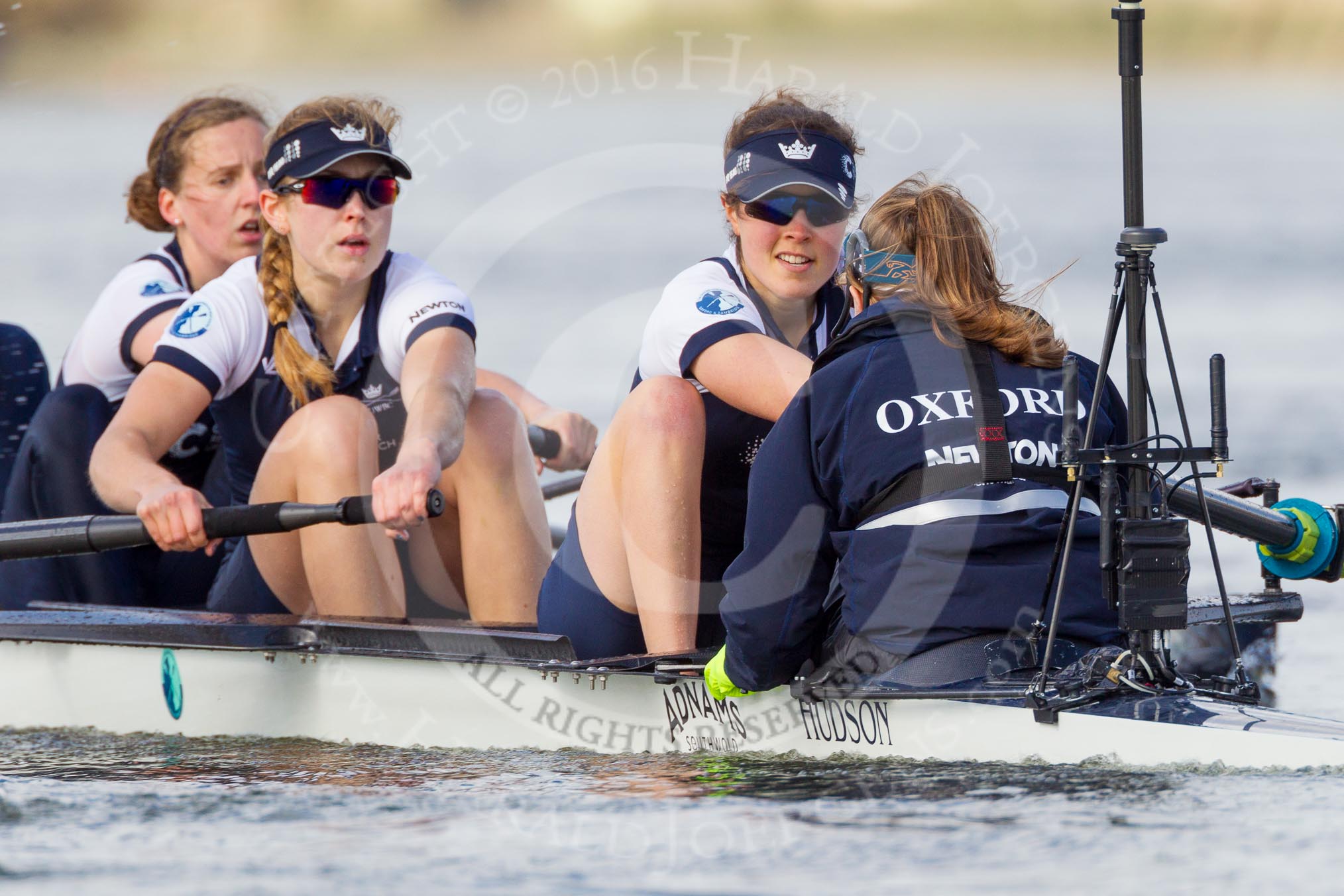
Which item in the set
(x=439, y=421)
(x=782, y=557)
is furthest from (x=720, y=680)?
(x=439, y=421)

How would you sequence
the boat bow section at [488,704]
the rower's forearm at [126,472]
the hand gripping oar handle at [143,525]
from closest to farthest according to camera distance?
1. the boat bow section at [488,704]
2. the hand gripping oar handle at [143,525]
3. the rower's forearm at [126,472]

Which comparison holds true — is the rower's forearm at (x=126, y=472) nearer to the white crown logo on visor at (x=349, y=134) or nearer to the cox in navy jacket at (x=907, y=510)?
the white crown logo on visor at (x=349, y=134)

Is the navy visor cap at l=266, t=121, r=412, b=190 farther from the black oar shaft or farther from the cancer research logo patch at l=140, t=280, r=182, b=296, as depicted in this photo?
the black oar shaft

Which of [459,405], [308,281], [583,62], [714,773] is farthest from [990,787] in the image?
[583,62]

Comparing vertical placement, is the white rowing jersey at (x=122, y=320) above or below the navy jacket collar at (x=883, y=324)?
above

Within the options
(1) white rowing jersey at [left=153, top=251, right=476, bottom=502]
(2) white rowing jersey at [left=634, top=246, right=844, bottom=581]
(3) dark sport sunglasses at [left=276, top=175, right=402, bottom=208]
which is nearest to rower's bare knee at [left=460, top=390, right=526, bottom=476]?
(1) white rowing jersey at [left=153, top=251, right=476, bottom=502]

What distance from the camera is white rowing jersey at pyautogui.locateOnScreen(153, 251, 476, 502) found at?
165 inches

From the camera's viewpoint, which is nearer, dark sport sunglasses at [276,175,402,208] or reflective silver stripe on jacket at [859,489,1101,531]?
reflective silver stripe on jacket at [859,489,1101,531]

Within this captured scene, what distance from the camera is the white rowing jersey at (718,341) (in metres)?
3.64

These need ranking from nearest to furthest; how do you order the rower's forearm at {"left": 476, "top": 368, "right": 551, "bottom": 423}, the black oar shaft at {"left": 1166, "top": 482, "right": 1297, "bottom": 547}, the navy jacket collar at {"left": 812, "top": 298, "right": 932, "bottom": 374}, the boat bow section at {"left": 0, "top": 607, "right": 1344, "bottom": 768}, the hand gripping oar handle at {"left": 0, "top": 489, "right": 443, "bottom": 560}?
the boat bow section at {"left": 0, "top": 607, "right": 1344, "bottom": 768}, the navy jacket collar at {"left": 812, "top": 298, "right": 932, "bottom": 374}, the black oar shaft at {"left": 1166, "top": 482, "right": 1297, "bottom": 547}, the hand gripping oar handle at {"left": 0, "top": 489, "right": 443, "bottom": 560}, the rower's forearm at {"left": 476, "top": 368, "right": 551, "bottom": 423}

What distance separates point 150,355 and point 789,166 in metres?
2.06

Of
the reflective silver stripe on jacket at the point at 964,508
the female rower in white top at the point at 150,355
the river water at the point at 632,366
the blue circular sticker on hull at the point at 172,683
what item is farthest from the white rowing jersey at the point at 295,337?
the reflective silver stripe on jacket at the point at 964,508

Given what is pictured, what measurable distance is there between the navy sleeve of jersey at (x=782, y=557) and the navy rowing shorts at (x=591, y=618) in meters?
0.60

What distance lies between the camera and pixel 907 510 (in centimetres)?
302
